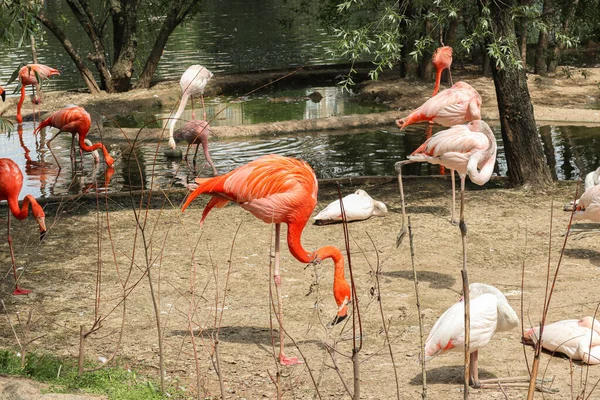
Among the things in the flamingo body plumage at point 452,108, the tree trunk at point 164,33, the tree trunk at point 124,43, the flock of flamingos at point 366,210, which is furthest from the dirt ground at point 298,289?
the tree trunk at point 124,43

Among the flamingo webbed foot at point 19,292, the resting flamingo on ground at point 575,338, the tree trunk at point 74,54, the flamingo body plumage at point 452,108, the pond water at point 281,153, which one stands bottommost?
the resting flamingo on ground at point 575,338

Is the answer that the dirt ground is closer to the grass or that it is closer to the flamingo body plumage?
the grass

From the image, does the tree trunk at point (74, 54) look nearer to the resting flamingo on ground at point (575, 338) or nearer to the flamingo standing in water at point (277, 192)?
the flamingo standing in water at point (277, 192)

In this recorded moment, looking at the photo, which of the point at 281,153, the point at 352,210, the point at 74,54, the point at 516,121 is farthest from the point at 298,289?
the point at 74,54

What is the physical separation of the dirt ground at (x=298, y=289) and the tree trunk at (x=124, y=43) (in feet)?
28.2

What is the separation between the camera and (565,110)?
12.8m

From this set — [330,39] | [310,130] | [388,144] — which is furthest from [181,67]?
[388,144]

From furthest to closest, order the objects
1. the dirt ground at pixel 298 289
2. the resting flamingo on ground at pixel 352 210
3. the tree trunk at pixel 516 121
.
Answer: the tree trunk at pixel 516 121
the resting flamingo on ground at pixel 352 210
the dirt ground at pixel 298 289

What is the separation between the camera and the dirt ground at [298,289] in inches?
161

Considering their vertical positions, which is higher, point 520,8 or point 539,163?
point 520,8

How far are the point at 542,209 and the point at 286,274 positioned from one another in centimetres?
296

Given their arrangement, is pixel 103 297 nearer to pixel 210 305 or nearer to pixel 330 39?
pixel 210 305

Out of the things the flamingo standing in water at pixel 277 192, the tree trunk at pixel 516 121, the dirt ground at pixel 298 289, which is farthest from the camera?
the tree trunk at pixel 516 121

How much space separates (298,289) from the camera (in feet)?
18.2
